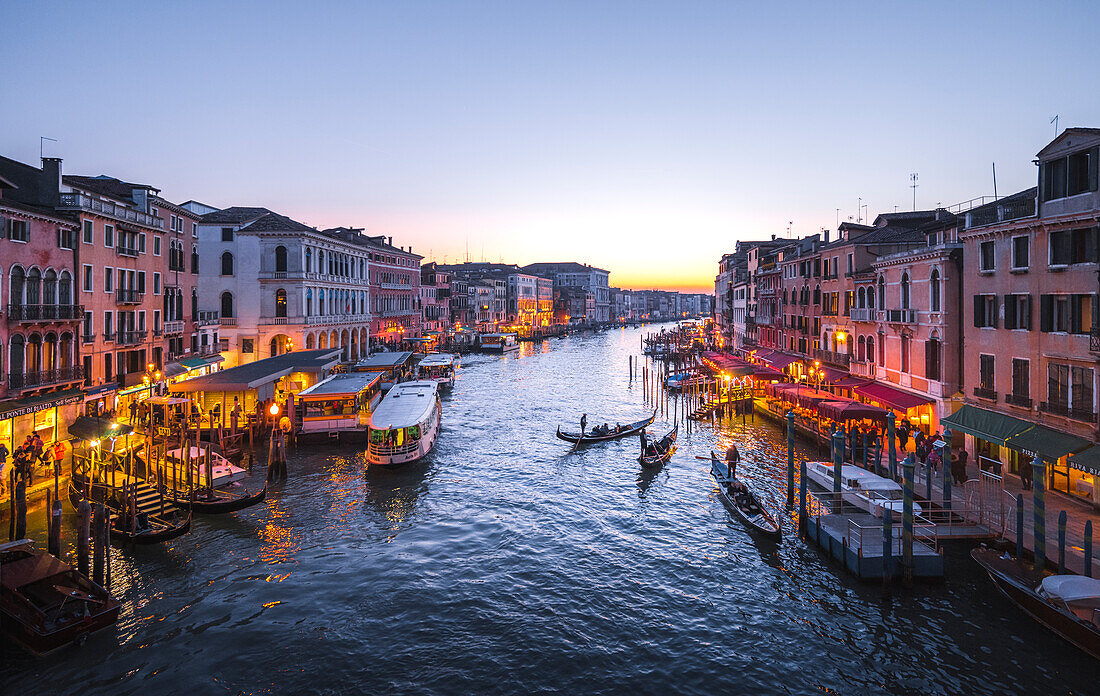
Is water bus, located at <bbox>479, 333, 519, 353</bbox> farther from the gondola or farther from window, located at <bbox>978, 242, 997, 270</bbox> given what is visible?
window, located at <bbox>978, 242, 997, 270</bbox>

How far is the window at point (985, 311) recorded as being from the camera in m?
23.1

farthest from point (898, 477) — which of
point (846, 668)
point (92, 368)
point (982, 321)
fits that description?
point (92, 368)

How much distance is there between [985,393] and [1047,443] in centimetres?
428

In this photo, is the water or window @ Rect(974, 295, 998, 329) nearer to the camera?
the water

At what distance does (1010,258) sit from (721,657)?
57.9 ft

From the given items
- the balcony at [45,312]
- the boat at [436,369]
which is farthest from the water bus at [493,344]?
the balcony at [45,312]

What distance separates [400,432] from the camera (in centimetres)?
2839

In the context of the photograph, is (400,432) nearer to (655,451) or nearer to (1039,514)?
(655,451)

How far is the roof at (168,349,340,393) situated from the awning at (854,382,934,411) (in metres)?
30.6

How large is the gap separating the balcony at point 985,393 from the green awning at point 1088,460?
473cm

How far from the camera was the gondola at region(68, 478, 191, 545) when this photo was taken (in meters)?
18.9

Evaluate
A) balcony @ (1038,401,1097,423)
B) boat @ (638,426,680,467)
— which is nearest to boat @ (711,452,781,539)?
boat @ (638,426,680,467)

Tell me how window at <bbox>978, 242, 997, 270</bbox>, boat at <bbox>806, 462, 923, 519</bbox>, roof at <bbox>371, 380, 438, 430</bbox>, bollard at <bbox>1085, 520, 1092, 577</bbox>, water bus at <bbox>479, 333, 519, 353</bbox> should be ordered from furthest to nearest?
water bus at <bbox>479, 333, 519, 353</bbox> → roof at <bbox>371, 380, 438, 430</bbox> → window at <bbox>978, 242, 997, 270</bbox> → boat at <bbox>806, 462, 923, 519</bbox> → bollard at <bbox>1085, 520, 1092, 577</bbox>

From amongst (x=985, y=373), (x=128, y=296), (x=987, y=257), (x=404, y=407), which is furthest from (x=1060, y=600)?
(x=128, y=296)
